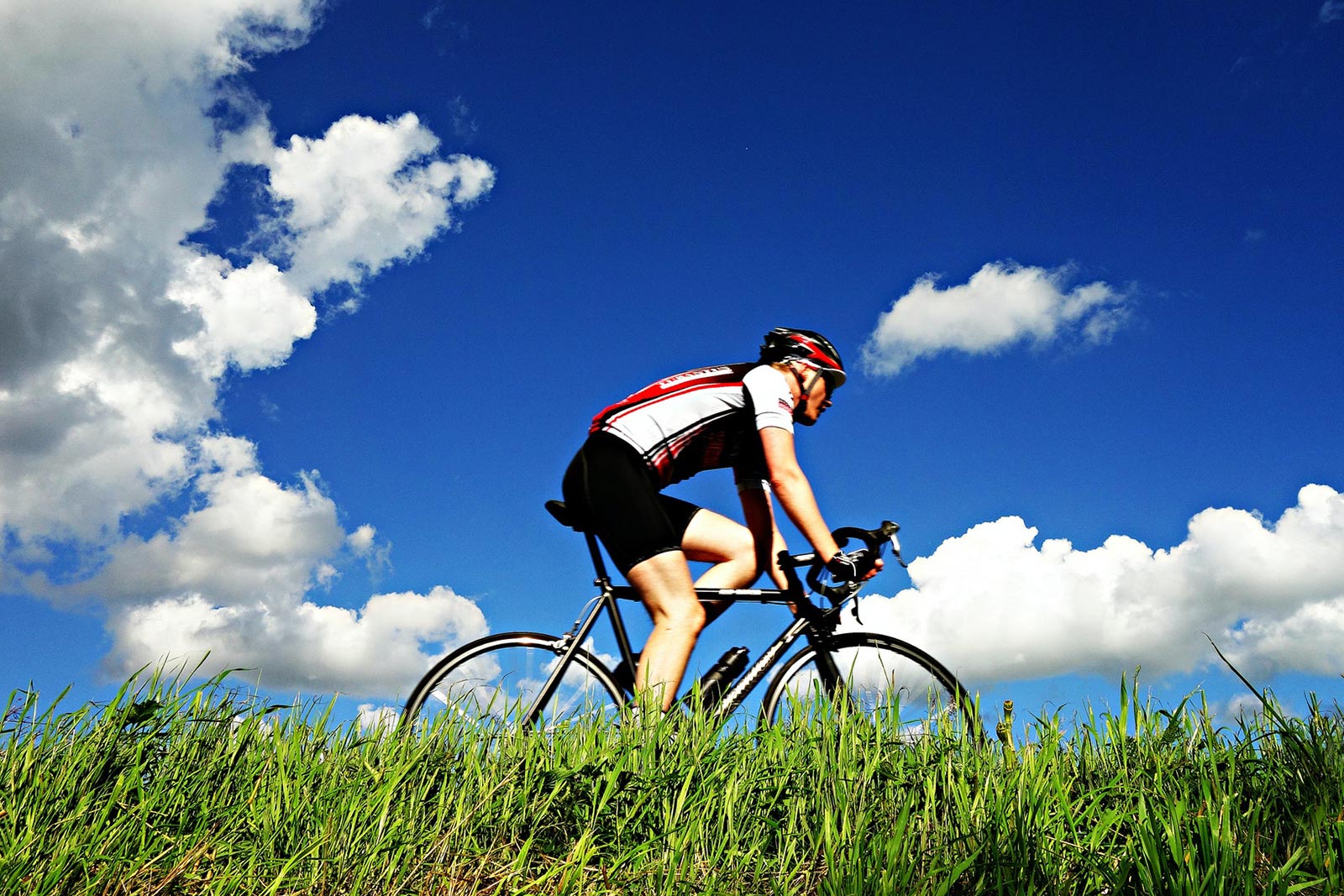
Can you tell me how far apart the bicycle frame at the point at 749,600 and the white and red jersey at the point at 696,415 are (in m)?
0.59

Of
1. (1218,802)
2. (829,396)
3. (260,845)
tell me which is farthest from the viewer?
(829,396)

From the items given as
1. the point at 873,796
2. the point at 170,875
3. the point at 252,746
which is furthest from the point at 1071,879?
the point at 252,746

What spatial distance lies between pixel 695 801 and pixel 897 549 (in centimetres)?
231

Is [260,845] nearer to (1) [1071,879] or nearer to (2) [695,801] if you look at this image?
(2) [695,801]

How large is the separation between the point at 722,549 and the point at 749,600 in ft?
1.06

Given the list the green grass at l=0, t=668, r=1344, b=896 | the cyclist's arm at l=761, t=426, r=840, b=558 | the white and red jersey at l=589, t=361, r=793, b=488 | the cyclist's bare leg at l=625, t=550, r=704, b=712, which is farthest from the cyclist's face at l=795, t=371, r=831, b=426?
the green grass at l=0, t=668, r=1344, b=896

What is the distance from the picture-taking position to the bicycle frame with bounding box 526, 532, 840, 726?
477cm

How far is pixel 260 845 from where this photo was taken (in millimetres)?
2715

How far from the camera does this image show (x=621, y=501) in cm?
458

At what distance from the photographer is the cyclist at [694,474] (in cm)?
450

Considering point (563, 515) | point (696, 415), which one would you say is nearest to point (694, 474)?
A: point (696, 415)

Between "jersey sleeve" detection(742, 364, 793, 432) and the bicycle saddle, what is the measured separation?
1.12 meters

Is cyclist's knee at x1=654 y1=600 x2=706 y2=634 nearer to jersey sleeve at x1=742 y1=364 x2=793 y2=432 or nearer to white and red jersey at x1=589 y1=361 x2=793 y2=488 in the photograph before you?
white and red jersey at x1=589 y1=361 x2=793 y2=488

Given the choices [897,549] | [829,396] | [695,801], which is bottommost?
[695,801]
